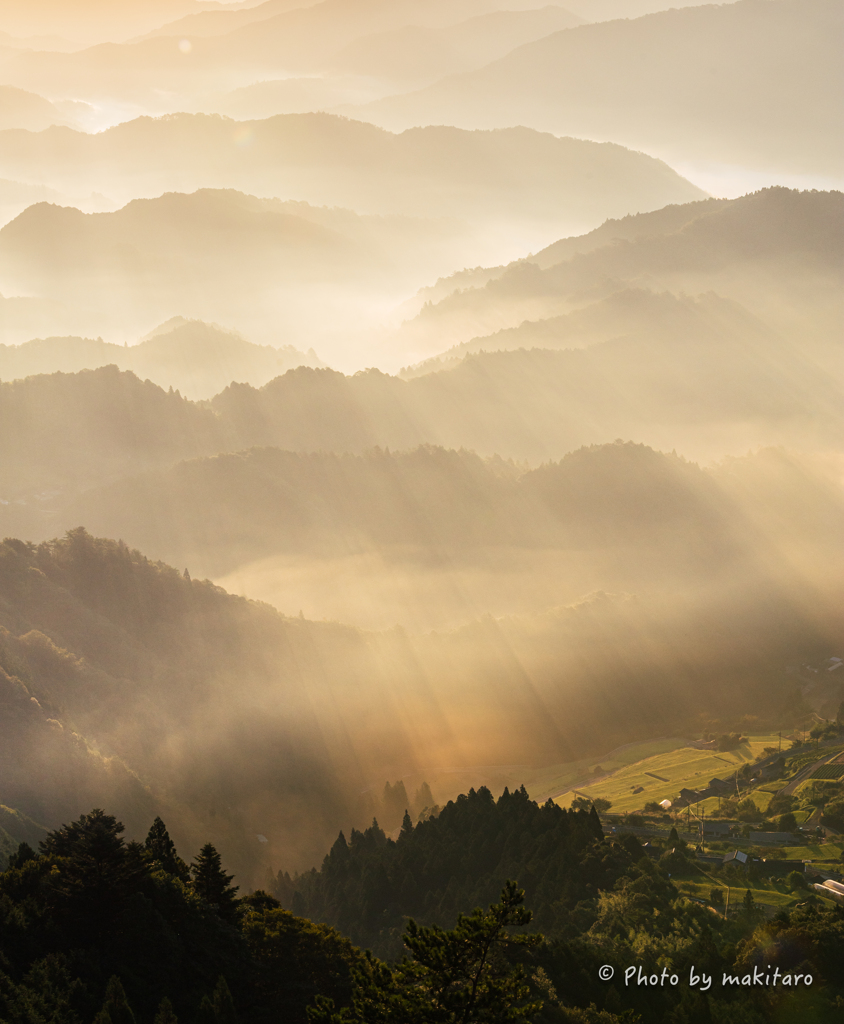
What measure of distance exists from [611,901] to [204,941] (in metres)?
82.4

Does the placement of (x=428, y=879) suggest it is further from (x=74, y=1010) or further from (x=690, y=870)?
(x=74, y=1010)

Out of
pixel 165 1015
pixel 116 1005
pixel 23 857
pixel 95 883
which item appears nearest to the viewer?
pixel 165 1015


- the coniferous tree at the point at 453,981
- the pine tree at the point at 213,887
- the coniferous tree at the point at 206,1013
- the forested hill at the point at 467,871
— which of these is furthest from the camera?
the forested hill at the point at 467,871

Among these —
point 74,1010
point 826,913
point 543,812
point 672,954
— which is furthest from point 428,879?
point 74,1010

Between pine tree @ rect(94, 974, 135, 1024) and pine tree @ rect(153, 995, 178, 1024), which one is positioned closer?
pine tree @ rect(153, 995, 178, 1024)

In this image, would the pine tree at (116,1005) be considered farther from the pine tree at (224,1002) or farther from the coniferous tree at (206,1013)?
the pine tree at (224,1002)

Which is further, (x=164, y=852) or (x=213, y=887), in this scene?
(x=164, y=852)

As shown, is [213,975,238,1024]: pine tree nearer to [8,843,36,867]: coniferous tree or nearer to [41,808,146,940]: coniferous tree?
[41,808,146,940]: coniferous tree

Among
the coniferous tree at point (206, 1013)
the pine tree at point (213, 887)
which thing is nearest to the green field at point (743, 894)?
the pine tree at point (213, 887)

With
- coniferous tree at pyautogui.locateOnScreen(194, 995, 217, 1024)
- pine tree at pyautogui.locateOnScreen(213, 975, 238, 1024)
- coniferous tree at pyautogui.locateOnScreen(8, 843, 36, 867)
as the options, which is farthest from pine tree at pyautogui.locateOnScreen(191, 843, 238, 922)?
coniferous tree at pyautogui.locateOnScreen(8, 843, 36, 867)

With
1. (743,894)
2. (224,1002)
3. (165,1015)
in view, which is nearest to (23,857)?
(224,1002)

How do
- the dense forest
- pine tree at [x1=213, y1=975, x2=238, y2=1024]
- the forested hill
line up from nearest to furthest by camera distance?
1. the dense forest
2. pine tree at [x1=213, y1=975, x2=238, y2=1024]
3. the forested hill

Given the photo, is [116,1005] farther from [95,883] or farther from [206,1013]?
[95,883]

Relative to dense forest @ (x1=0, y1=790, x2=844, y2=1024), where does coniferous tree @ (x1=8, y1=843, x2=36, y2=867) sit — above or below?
above
